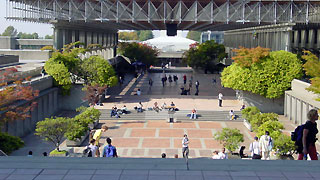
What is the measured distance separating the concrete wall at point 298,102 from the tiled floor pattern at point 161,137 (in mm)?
4267

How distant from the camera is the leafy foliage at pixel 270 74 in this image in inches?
1455

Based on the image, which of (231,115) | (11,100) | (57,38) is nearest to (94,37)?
(57,38)

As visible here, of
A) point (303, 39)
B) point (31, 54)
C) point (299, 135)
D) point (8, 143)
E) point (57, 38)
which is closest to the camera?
point (299, 135)

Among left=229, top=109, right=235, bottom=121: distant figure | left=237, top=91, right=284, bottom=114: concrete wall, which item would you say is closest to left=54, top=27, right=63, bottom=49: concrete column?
left=237, top=91, right=284, bottom=114: concrete wall

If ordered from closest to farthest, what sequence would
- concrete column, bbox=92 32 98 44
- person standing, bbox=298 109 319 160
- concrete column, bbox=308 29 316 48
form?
1. person standing, bbox=298 109 319 160
2. concrete column, bbox=308 29 316 48
3. concrete column, bbox=92 32 98 44

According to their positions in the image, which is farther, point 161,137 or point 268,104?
point 268,104

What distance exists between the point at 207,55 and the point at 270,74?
3613 centimetres

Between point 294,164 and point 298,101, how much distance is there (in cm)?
2520

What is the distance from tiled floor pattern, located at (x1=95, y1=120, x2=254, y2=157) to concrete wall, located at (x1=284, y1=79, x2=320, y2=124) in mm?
4267

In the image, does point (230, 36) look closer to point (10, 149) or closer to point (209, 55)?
point (209, 55)

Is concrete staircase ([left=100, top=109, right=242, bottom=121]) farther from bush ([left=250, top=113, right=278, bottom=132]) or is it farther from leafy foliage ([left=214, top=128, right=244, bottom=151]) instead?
leafy foliage ([left=214, top=128, right=244, bottom=151])

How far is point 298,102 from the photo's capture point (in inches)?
1319

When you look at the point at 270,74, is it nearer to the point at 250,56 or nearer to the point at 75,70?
the point at 250,56

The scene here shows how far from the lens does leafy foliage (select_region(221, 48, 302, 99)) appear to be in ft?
121
